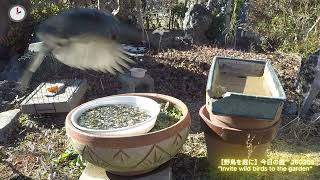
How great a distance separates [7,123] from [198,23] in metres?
3.76

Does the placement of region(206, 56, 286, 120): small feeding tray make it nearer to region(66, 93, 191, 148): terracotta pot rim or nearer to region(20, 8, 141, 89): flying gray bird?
region(66, 93, 191, 148): terracotta pot rim

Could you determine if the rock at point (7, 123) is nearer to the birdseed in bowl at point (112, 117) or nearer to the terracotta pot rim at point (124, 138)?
the birdseed in bowl at point (112, 117)

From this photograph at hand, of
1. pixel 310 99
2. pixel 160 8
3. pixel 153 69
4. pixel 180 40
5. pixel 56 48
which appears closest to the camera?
pixel 56 48

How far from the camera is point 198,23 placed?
701 centimetres

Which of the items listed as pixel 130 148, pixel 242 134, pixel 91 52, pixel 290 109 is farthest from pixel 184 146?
pixel 91 52

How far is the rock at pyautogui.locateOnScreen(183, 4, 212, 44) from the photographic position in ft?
23.0

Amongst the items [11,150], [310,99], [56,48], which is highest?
[56,48]

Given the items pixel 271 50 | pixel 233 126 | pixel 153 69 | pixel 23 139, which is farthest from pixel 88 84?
pixel 271 50

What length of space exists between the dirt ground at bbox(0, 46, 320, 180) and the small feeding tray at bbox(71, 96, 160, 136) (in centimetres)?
57

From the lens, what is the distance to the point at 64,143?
415cm

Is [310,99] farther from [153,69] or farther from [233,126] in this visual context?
[153,69]

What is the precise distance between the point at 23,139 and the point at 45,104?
452 mm

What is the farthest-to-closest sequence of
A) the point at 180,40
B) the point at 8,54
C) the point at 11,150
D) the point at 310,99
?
the point at 180,40 → the point at 8,54 → the point at 310,99 → the point at 11,150

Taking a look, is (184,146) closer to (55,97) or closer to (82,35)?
(55,97)
